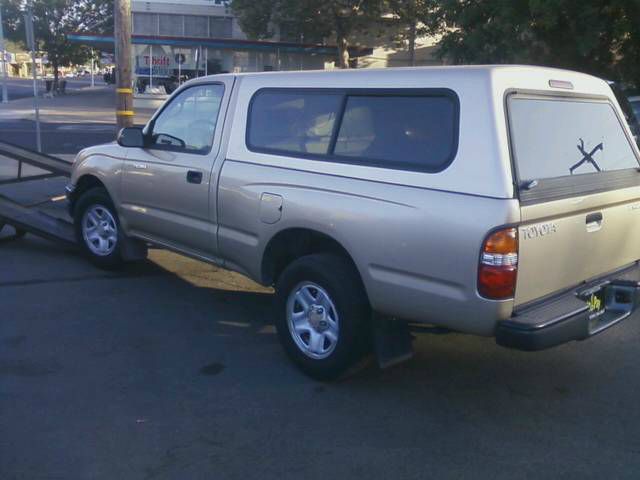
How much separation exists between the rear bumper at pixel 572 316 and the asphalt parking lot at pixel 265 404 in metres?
0.56

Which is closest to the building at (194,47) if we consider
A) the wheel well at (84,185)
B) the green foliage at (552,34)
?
the green foliage at (552,34)

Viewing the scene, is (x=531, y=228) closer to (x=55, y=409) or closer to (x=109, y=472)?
(x=109, y=472)

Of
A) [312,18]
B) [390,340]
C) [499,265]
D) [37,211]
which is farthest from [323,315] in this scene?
[312,18]

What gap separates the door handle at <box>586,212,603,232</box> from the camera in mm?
4336

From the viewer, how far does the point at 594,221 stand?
4391 millimetres

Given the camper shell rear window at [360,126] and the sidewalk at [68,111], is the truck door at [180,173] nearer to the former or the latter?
the camper shell rear window at [360,126]

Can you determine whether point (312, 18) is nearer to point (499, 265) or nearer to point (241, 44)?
point (241, 44)

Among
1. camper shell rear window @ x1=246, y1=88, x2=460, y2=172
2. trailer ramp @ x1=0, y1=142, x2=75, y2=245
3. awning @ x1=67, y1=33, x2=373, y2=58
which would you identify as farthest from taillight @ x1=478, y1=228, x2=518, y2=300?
awning @ x1=67, y1=33, x2=373, y2=58

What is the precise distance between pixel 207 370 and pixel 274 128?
174 centimetres

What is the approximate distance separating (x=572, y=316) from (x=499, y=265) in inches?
23.7

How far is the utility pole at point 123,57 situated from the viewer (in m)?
10.8

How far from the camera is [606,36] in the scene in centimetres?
1196

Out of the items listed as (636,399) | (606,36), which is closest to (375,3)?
(606,36)


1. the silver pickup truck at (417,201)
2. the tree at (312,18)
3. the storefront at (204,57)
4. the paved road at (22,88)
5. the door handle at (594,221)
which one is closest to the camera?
the silver pickup truck at (417,201)
